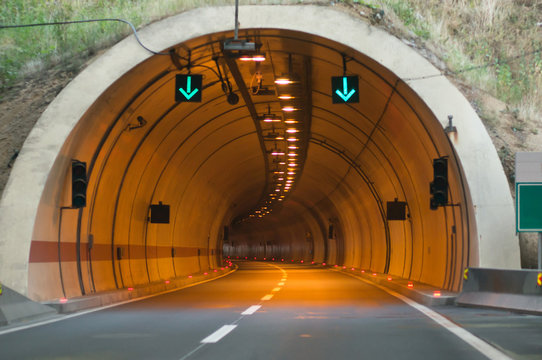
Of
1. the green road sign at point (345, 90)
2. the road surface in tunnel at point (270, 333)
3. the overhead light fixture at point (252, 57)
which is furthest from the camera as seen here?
the green road sign at point (345, 90)

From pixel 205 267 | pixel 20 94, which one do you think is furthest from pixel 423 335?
pixel 205 267

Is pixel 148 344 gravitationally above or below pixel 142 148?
below

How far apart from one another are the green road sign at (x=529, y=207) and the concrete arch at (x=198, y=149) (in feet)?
2.22

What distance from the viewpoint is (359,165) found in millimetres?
32500

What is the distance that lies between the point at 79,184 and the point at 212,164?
53.8ft

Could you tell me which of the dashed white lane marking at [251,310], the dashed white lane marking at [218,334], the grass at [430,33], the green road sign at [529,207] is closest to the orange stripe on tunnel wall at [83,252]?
the dashed white lane marking at [251,310]

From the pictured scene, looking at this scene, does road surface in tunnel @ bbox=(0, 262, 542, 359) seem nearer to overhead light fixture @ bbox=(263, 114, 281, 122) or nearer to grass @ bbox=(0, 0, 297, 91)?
grass @ bbox=(0, 0, 297, 91)

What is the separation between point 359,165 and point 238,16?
1518cm

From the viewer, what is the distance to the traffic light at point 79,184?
17812 millimetres

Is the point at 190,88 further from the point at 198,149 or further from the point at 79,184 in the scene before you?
the point at 198,149

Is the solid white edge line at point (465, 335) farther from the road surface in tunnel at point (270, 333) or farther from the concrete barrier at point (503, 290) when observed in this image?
the concrete barrier at point (503, 290)

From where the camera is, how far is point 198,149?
2970cm

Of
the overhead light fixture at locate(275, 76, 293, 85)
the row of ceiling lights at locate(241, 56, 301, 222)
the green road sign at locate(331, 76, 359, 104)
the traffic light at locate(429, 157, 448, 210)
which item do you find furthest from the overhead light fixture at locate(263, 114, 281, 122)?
the traffic light at locate(429, 157, 448, 210)

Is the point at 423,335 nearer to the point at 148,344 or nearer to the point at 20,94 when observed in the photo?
the point at 148,344
